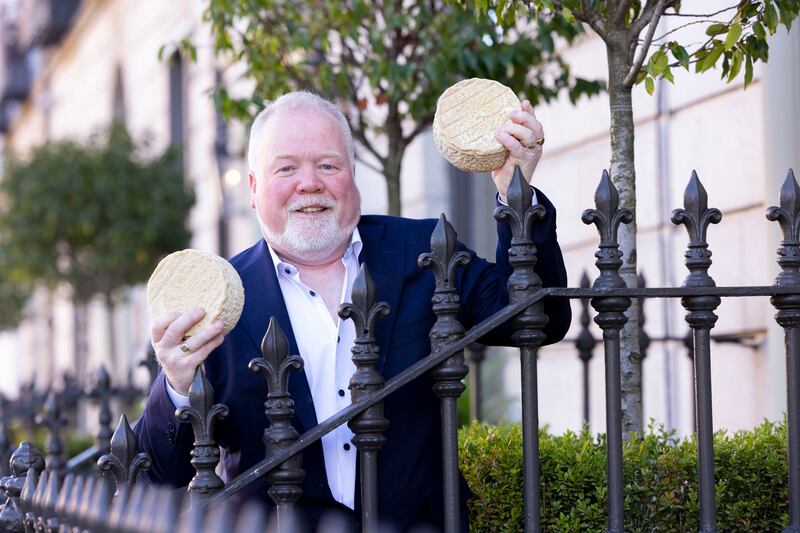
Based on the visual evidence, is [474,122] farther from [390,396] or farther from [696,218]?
[390,396]

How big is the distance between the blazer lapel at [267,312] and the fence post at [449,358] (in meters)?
0.40

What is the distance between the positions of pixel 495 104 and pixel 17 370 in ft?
105

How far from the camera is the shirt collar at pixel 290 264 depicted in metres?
3.29

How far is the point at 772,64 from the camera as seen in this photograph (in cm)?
532

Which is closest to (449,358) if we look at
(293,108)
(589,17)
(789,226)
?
(789,226)

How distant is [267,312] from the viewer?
124 inches

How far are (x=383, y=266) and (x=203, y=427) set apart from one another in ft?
2.56

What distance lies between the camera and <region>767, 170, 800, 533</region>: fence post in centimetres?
272

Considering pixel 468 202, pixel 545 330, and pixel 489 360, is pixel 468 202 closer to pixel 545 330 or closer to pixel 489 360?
pixel 489 360

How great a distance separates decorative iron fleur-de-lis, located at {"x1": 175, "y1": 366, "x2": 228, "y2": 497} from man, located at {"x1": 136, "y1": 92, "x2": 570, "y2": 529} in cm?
11

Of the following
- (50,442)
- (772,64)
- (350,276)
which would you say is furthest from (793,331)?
(50,442)

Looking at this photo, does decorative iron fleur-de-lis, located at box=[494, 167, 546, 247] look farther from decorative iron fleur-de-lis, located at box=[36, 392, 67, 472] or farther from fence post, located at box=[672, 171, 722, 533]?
decorative iron fleur-de-lis, located at box=[36, 392, 67, 472]

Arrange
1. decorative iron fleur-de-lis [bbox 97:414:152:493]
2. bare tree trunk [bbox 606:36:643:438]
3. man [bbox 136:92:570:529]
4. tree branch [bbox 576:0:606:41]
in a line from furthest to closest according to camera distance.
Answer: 1. bare tree trunk [bbox 606:36:643:438]
2. tree branch [bbox 576:0:606:41]
3. man [bbox 136:92:570:529]
4. decorative iron fleur-de-lis [bbox 97:414:152:493]

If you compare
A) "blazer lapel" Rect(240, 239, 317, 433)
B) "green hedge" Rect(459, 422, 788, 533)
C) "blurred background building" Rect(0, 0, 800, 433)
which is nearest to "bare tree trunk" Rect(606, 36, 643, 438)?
"green hedge" Rect(459, 422, 788, 533)
